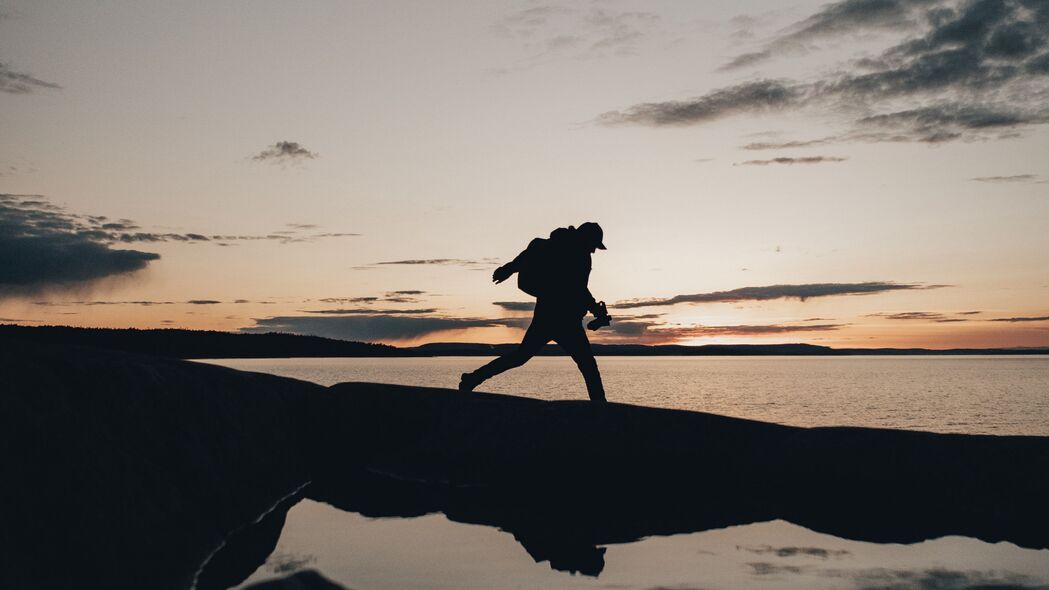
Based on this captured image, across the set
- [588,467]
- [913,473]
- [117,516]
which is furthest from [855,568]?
[117,516]

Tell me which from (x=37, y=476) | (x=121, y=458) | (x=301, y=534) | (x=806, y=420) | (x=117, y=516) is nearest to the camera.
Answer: (x=37, y=476)

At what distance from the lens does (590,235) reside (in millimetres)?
10344

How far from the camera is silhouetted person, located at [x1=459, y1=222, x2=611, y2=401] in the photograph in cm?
1032

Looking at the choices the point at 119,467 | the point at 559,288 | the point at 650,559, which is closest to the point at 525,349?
the point at 559,288

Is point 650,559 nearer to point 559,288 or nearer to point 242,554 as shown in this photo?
point 242,554

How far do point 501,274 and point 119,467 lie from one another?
6030 millimetres

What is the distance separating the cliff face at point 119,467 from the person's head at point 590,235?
185 inches

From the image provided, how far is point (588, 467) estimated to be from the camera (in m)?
8.61

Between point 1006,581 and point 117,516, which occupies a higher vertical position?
point 117,516

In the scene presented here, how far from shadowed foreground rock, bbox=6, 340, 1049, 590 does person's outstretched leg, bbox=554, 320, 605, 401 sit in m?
0.89

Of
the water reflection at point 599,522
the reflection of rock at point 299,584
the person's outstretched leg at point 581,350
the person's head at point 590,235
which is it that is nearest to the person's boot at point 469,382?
the person's outstretched leg at point 581,350

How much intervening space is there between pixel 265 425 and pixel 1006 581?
6.83 meters

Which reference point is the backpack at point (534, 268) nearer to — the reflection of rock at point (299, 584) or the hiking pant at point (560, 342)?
the hiking pant at point (560, 342)

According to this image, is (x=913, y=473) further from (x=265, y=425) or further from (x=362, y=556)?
(x=265, y=425)
